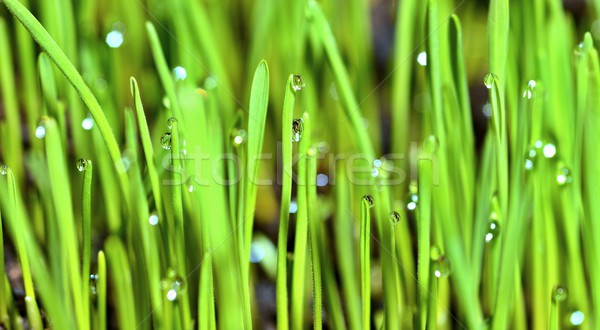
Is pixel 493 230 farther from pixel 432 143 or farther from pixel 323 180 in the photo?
pixel 323 180

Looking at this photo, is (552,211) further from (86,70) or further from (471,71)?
(86,70)

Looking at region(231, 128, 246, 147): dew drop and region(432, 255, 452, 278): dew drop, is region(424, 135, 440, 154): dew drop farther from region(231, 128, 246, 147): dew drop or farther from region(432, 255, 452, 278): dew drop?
region(231, 128, 246, 147): dew drop

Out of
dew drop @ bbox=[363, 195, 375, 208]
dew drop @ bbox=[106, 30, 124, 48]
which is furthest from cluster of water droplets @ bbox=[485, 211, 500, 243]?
dew drop @ bbox=[106, 30, 124, 48]

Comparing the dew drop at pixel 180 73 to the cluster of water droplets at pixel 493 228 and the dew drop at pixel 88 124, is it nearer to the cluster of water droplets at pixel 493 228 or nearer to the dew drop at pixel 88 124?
the dew drop at pixel 88 124

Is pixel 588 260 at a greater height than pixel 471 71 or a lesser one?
lesser

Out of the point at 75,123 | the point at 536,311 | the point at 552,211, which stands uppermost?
the point at 75,123

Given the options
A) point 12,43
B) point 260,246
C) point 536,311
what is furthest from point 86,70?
point 536,311

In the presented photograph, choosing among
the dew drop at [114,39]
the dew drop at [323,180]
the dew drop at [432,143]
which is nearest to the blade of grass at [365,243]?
the dew drop at [432,143]

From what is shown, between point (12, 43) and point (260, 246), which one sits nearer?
point (260, 246)

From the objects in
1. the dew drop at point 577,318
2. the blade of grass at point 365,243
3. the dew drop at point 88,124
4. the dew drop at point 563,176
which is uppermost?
the dew drop at point 88,124
